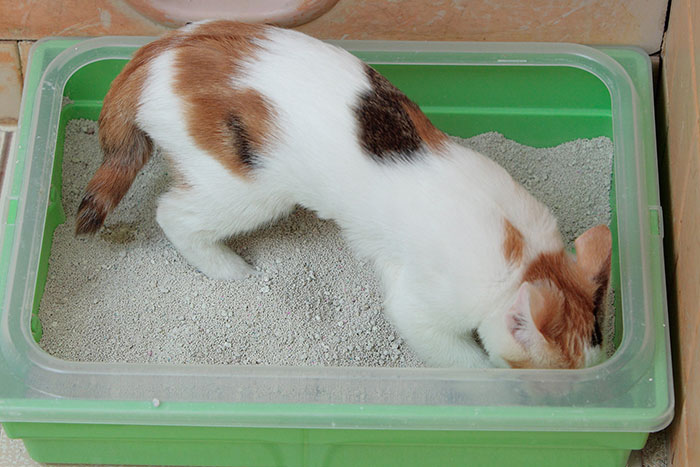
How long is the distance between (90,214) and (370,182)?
0.74 metres

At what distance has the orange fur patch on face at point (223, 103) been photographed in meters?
2.14

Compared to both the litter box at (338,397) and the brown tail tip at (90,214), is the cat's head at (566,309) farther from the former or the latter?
the brown tail tip at (90,214)

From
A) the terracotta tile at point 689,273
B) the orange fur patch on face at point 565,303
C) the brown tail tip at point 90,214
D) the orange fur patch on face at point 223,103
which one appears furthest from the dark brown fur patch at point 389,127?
the brown tail tip at point 90,214

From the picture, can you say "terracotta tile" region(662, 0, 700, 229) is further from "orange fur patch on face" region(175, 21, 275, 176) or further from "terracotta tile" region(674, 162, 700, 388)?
"orange fur patch on face" region(175, 21, 275, 176)

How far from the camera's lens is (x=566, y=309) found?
1.98 meters

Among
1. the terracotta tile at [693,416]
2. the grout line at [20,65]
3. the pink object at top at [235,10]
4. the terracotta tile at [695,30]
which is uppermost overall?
the terracotta tile at [695,30]

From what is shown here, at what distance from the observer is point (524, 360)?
2047mm

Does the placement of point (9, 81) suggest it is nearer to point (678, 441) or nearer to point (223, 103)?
point (223, 103)

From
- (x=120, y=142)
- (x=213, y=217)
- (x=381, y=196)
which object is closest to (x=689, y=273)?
(x=381, y=196)

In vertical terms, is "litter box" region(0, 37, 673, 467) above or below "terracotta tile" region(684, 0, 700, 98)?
below

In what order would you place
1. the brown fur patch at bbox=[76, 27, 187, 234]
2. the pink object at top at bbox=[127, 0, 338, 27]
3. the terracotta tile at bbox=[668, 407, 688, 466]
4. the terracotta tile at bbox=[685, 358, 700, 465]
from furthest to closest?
the pink object at top at bbox=[127, 0, 338, 27], the brown fur patch at bbox=[76, 27, 187, 234], the terracotta tile at bbox=[668, 407, 688, 466], the terracotta tile at bbox=[685, 358, 700, 465]

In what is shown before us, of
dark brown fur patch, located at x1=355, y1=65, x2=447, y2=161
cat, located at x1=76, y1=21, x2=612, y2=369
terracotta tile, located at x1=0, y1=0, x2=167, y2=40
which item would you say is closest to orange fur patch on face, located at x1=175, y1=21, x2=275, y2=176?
cat, located at x1=76, y1=21, x2=612, y2=369

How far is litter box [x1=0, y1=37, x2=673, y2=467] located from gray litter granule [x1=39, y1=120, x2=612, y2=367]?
0.41 feet

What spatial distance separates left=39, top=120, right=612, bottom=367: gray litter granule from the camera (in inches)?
93.7
